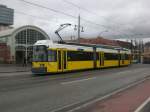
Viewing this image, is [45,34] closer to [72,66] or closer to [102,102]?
[72,66]

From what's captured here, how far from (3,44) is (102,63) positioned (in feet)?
106

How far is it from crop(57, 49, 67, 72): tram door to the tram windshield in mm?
1335

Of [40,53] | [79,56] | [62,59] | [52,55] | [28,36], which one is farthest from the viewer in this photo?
[28,36]

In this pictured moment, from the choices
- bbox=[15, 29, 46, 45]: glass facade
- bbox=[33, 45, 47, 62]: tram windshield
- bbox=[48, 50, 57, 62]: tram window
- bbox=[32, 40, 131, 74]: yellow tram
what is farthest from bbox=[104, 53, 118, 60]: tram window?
bbox=[15, 29, 46, 45]: glass facade

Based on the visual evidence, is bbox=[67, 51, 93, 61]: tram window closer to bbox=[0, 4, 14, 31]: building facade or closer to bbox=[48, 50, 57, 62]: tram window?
bbox=[48, 50, 57, 62]: tram window

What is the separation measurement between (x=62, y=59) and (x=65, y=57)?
0.76 metres

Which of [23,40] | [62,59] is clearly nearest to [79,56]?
[62,59]

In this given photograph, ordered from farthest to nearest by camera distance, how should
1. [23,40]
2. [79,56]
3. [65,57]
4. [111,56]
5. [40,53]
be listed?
[23,40], [111,56], [79,56], [65,57], [40,53]

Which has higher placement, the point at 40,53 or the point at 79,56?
the point at 40,53

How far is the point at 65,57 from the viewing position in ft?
105

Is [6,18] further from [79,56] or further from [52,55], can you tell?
[52,55]

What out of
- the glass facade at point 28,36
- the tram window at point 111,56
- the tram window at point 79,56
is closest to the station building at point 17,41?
the glass facade at point 28,36

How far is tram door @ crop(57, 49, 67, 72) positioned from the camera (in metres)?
30.9

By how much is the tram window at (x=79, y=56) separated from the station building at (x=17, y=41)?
30766 mm
